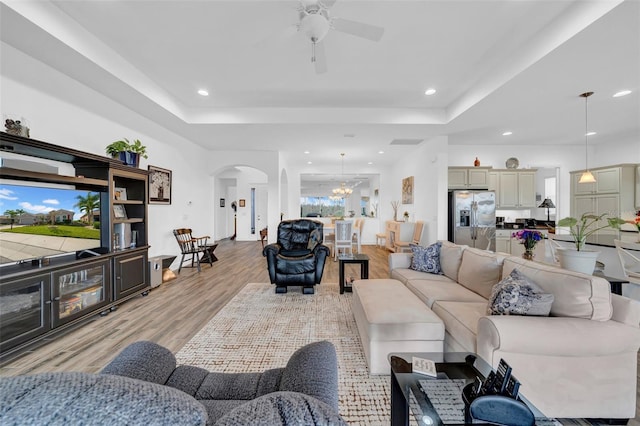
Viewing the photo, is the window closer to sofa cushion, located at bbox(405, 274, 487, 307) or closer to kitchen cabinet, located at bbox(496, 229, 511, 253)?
kitchen cabinet, located at bbox(496, 229, 511, 253)

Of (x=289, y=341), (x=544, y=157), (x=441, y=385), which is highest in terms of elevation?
(x=544, y=157)

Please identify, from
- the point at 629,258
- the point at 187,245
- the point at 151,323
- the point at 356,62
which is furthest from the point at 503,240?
the point at 187,245

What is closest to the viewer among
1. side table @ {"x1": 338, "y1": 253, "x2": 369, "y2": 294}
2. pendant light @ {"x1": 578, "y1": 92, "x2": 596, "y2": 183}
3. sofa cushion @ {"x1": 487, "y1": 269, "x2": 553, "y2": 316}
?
sofa cushion @ {"x1": 487, "y1": 269, "x2": 553, "y2": 316}

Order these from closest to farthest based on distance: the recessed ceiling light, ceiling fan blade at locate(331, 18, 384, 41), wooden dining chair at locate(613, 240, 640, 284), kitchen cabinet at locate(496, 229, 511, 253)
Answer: ceiling fan blade at locate(331, 18, 384, 41), wooden dining chair at locate(613, 240, 640, 284), the recessed ceiling light, kitchen cabinet at locate(496, 229, 511, 253)

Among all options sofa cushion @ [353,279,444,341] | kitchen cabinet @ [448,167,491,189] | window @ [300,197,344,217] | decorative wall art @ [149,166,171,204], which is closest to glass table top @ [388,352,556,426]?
sofa cushion @ [353,279,444,341]

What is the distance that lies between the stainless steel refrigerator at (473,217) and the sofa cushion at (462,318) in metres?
3.51

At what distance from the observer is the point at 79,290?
9.04 ft

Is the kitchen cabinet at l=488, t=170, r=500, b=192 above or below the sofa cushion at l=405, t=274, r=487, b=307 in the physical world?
above

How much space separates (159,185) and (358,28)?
14.1ft

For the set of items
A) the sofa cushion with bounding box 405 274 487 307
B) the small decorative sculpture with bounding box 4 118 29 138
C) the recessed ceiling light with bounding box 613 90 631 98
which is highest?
the recessed ceiling light with bounding box 613 90 631 98

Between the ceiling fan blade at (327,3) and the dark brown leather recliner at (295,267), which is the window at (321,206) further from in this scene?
the ceiling fan blade at (327,3)

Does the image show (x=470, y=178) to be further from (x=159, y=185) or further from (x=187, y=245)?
(x=159, y=185)

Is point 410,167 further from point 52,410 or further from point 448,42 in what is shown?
point 52,410

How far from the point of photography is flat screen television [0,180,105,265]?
2281 mm
